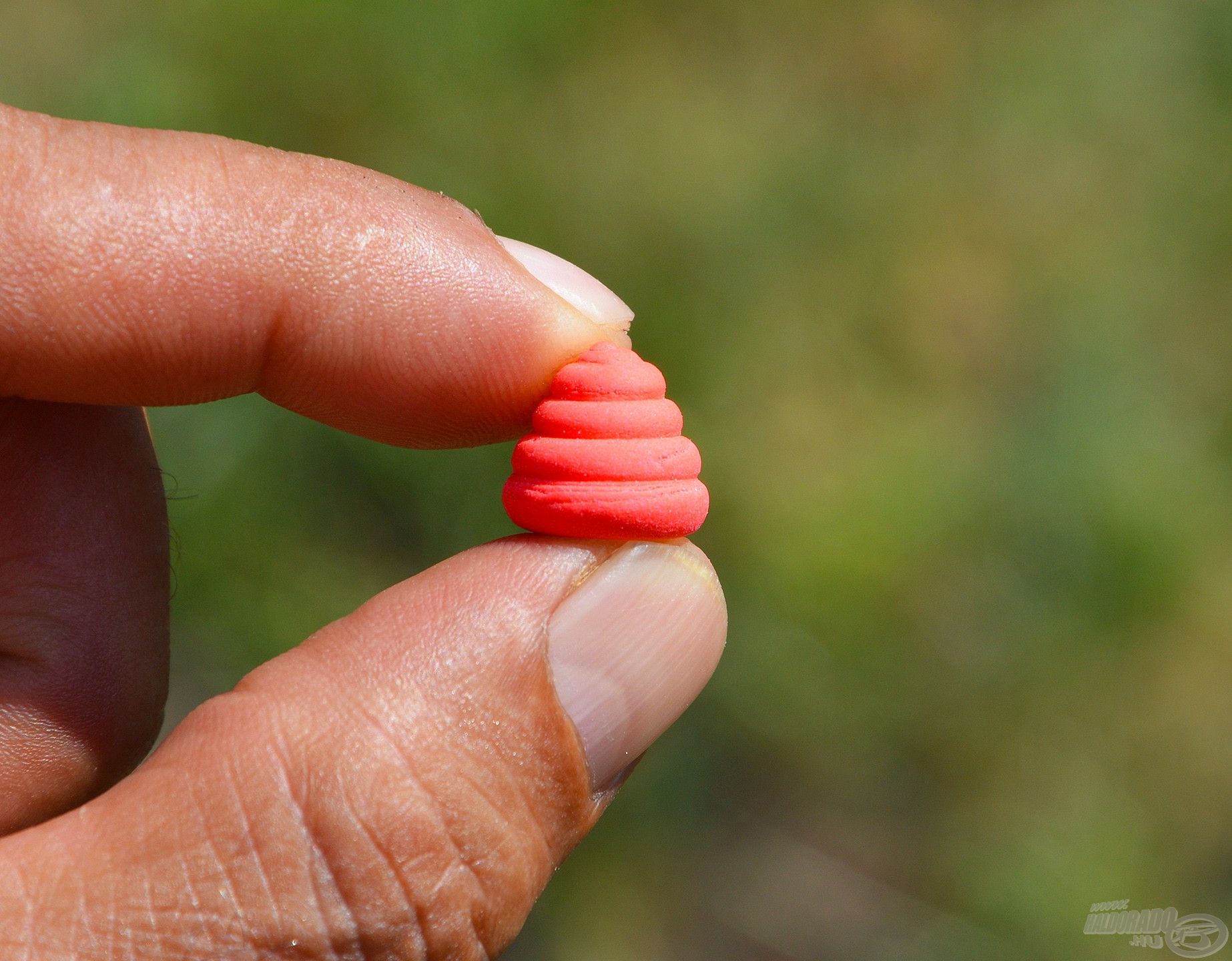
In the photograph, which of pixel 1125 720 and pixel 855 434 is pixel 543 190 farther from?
pixel 1125 720

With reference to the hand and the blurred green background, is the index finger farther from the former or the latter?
the blurred green background

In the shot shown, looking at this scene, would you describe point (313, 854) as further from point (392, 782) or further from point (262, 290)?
point (262, 290)

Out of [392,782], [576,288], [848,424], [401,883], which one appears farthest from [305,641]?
[848,424]

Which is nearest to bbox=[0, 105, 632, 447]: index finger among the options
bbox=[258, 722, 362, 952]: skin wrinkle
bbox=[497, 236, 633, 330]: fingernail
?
bbox=[497, 236, 633, 330]: fingernail

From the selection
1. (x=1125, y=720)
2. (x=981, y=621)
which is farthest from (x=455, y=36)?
(x=1125, y=720)

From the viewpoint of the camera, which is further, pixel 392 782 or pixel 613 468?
pixel 613 468

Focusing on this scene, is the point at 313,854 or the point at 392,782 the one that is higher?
the point at 392,782

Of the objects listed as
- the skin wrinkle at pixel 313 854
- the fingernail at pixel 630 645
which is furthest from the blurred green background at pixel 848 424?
the skin wrinkle at pixel 313 854
